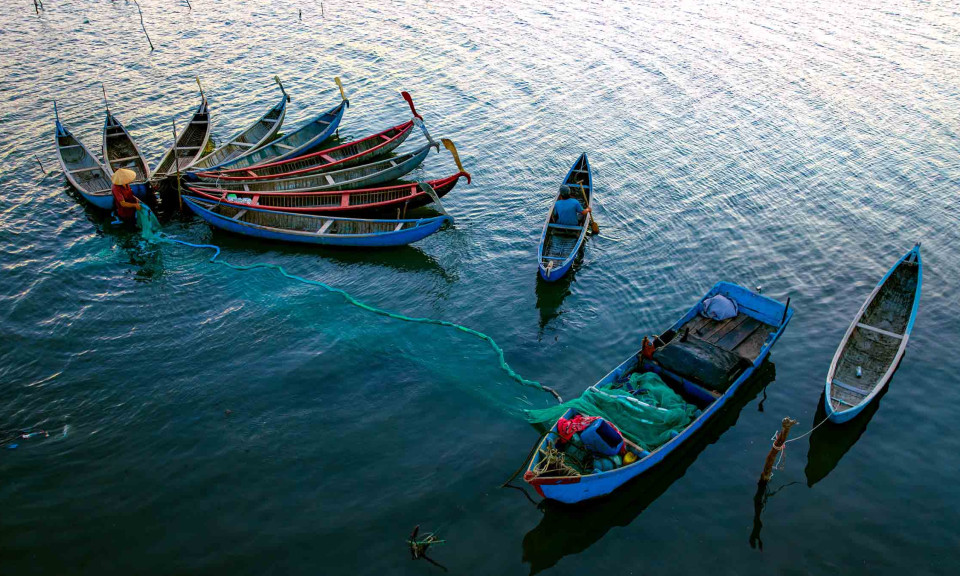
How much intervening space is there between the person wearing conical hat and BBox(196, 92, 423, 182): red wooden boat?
2.40 meters

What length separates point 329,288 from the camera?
1666 cm

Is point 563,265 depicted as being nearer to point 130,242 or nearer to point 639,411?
point 639,411

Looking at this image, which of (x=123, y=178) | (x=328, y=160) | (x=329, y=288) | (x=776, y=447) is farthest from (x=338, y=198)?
(x=776, y=447)

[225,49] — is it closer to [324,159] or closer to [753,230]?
[324,159]

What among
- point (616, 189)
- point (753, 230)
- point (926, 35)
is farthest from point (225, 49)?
point (926, 35)

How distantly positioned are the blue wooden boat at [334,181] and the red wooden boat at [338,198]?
0.86 ft

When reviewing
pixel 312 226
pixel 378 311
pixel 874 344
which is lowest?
pixel 378 311

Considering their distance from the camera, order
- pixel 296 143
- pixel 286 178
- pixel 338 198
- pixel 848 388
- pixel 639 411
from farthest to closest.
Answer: pixel 296 143 → pixel 286 178 → pixel 338 198 → pixel 848 388 → pixel 639 411

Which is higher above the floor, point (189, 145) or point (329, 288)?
point (189, 145)

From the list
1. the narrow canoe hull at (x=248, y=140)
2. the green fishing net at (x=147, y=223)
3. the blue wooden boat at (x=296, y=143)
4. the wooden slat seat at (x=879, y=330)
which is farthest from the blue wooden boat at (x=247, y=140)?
the wooden slat seat at (x=879, y=330)

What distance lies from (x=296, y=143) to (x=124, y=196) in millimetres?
7802

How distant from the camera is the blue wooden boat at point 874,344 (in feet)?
43.4

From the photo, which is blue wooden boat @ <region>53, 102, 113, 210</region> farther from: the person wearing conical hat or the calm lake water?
the person wearing conical hat

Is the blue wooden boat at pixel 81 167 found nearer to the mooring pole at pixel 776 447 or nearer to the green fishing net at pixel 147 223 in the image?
the green fishing net at pixel 147 223
